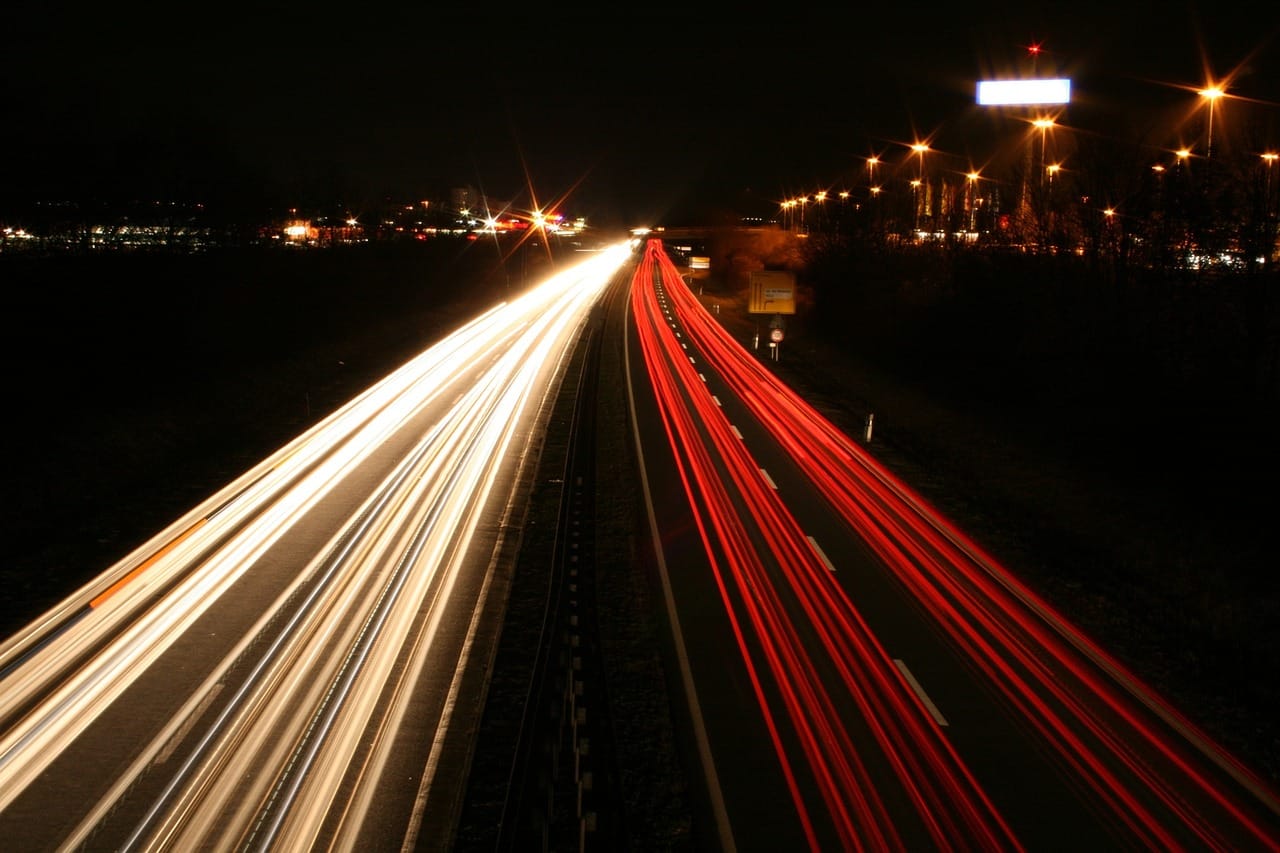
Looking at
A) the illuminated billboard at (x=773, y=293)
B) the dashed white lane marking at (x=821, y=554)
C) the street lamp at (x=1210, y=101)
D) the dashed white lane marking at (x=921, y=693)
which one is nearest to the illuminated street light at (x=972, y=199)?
the illuminated billboard at (x=773, y=293)

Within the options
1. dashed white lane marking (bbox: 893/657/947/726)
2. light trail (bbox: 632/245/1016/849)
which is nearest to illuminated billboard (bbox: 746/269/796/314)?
light trail (bbox: 632/245/1016/849)

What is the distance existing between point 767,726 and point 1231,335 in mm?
19219

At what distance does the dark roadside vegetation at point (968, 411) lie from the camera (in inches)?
492

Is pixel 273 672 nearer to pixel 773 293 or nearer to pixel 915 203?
pixel 773 293

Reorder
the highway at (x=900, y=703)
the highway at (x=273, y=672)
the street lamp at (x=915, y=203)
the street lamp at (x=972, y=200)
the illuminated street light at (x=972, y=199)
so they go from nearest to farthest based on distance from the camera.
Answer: the highway at (x=273, y=672) < the highway at (x=900, y=703) < the street lamp at (x=972, y=200) < the illuminated street light at (x=972, y=199) < the street lamp at (x=915, y=203)

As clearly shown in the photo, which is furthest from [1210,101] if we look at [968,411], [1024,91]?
[1024,91]

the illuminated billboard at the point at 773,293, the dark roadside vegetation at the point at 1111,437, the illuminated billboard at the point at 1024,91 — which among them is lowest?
the dark roadside vegetation at the point at 1111,437

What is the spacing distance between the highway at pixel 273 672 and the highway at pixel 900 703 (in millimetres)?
2650

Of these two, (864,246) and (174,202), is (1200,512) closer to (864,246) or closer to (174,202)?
(864,246)

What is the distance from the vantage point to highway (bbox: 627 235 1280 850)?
7.47 meters

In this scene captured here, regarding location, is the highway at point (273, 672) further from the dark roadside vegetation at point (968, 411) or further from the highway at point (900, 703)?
the highway at point (900, 703)

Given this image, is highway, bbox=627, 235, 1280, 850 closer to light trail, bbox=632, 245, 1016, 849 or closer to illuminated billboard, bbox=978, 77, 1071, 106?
light trail, bbox=632, 245, 1016, 849

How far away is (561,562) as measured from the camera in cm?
1362

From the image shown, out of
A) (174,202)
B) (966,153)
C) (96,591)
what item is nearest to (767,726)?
(96,591)
